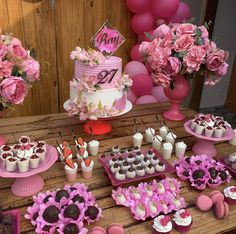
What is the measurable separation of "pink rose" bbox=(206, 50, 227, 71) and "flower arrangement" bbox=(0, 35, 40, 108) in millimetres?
944

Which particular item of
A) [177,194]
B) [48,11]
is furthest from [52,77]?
[177,194]

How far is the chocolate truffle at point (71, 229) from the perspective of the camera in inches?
35.3

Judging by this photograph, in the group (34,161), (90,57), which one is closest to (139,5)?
(90,57)

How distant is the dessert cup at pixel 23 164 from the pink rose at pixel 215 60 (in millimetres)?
1125

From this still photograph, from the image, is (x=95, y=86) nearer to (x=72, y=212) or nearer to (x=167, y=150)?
(x=167, y=150)

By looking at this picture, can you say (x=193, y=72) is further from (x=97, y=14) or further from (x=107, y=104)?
(x=97, y=14)

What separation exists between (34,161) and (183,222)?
0.58m

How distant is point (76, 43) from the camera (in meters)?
2.70

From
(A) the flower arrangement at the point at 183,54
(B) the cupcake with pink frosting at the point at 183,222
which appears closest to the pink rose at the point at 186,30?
(A) the flower arrangement at the point at 183,54

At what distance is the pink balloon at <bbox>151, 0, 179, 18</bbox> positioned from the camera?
2285mm

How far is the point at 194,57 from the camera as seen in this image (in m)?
1.56

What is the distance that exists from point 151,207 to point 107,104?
681 millimetres

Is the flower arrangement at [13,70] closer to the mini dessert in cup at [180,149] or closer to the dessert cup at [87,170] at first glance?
the dessert cup at [87,170]

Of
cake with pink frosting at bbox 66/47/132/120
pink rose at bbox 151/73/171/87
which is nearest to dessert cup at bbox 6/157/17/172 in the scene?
cake with pink frosting at bbox 66/47/132/120
